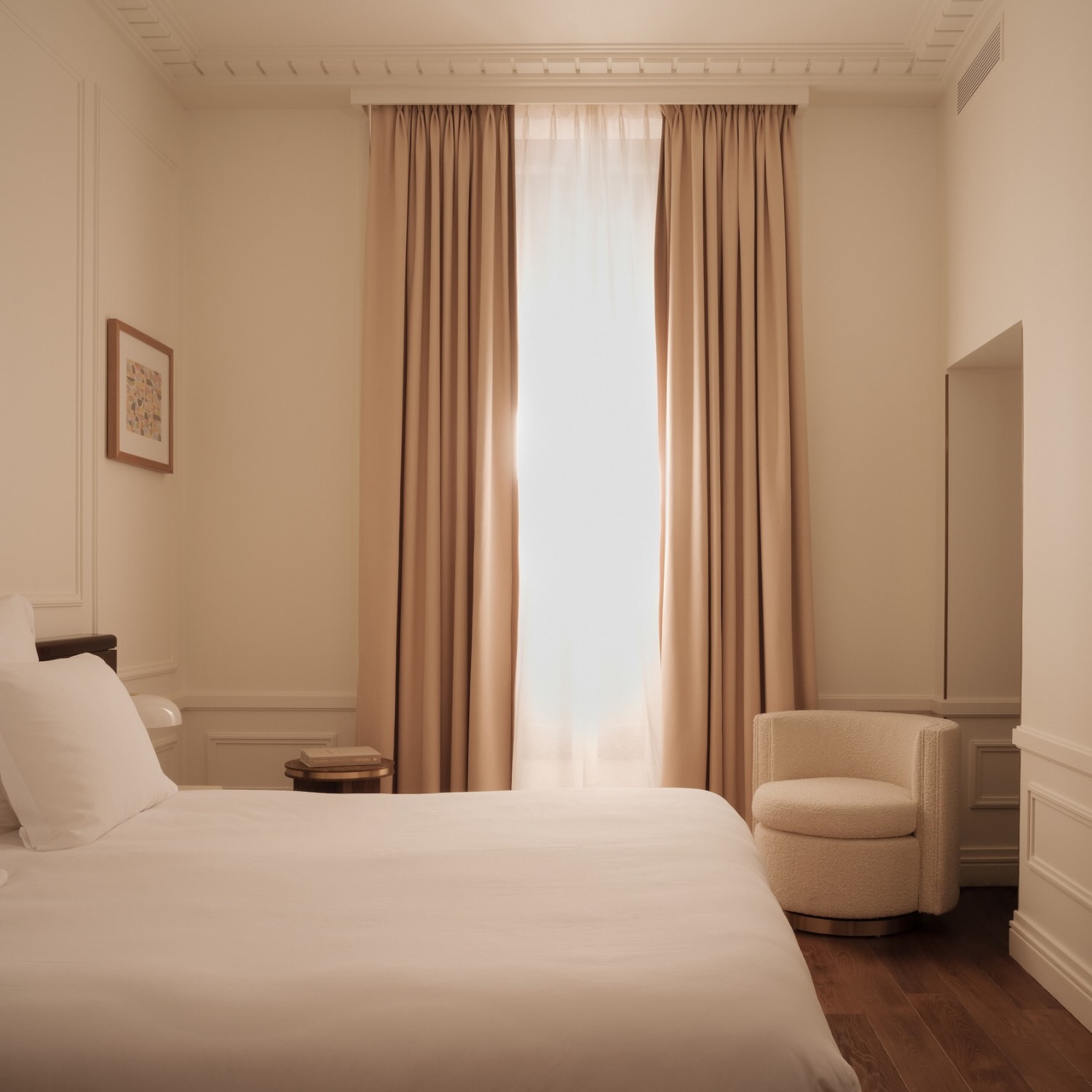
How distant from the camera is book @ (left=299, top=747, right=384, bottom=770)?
3344 mm

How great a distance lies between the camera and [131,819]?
7.70ft

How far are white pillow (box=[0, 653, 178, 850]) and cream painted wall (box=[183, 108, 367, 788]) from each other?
1792 millimetres

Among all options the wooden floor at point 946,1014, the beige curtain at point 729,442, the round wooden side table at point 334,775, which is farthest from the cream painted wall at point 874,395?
the round wooden side table at point 334,775

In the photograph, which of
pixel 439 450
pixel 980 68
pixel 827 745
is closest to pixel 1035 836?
pixel 827 745

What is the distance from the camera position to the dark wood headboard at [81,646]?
9.30 ft

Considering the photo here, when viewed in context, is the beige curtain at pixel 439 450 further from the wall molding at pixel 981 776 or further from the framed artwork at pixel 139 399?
the wall molding at pixel 981 776

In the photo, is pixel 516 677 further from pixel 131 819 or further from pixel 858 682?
pixel 131 819

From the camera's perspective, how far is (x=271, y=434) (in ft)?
13.6

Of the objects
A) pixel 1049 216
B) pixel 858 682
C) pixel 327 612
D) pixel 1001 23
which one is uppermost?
pixel 1001 23

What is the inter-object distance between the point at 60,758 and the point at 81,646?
1010mm

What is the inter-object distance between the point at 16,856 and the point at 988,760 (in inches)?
140

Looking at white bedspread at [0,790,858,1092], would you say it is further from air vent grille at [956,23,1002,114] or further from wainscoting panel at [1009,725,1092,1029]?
air vent grille at [956,23,1002,114]

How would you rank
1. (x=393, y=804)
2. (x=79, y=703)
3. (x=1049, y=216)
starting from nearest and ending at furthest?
(x=79, y=703) → (x=393, y=804) → (x=1049, y=216)

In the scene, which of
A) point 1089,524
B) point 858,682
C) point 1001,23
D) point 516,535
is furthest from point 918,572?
point 1001,23
